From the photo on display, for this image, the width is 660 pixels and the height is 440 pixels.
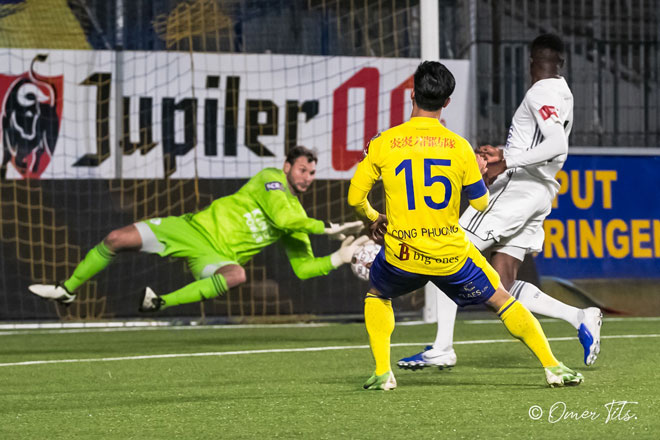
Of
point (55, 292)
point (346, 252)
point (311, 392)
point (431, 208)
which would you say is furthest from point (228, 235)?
point (431, 208)

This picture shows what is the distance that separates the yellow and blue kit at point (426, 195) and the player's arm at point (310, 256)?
386cm

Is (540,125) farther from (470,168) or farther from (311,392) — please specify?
(311,392)

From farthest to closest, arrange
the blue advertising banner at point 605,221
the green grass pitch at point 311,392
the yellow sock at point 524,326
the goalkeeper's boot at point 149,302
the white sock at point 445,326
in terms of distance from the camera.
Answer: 1. the blue advertising banner at point 605,221
2. the goalkeeper's boot at point 149,302
3. the white sock at point 445,326
4. the yellow sock at point 524,326
5. the green grass pitch at point 311,392

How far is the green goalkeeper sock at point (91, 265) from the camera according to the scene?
9398 millimetres

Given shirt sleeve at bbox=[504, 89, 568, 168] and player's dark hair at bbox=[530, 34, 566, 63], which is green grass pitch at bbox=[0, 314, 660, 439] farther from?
player's dark hair at bbox=[530, 34, 566, 63]

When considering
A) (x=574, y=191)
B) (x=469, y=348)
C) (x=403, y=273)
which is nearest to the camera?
(x=403, y=273)

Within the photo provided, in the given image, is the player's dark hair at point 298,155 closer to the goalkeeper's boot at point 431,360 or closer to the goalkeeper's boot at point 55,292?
the goalkeeper's boot at point 55,292

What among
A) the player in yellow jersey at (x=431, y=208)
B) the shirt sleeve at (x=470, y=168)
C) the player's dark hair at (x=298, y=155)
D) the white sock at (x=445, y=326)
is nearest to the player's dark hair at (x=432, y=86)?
the player in yellow jersey at (x=431, y=208)

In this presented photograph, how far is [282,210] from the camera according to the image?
910cm

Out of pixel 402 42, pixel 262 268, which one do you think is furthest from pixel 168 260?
pixel 402 42

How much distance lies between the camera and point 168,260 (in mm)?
10852

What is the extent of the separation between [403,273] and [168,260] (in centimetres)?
600

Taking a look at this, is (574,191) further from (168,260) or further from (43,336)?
(43,336)

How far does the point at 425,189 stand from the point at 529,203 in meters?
1.62
